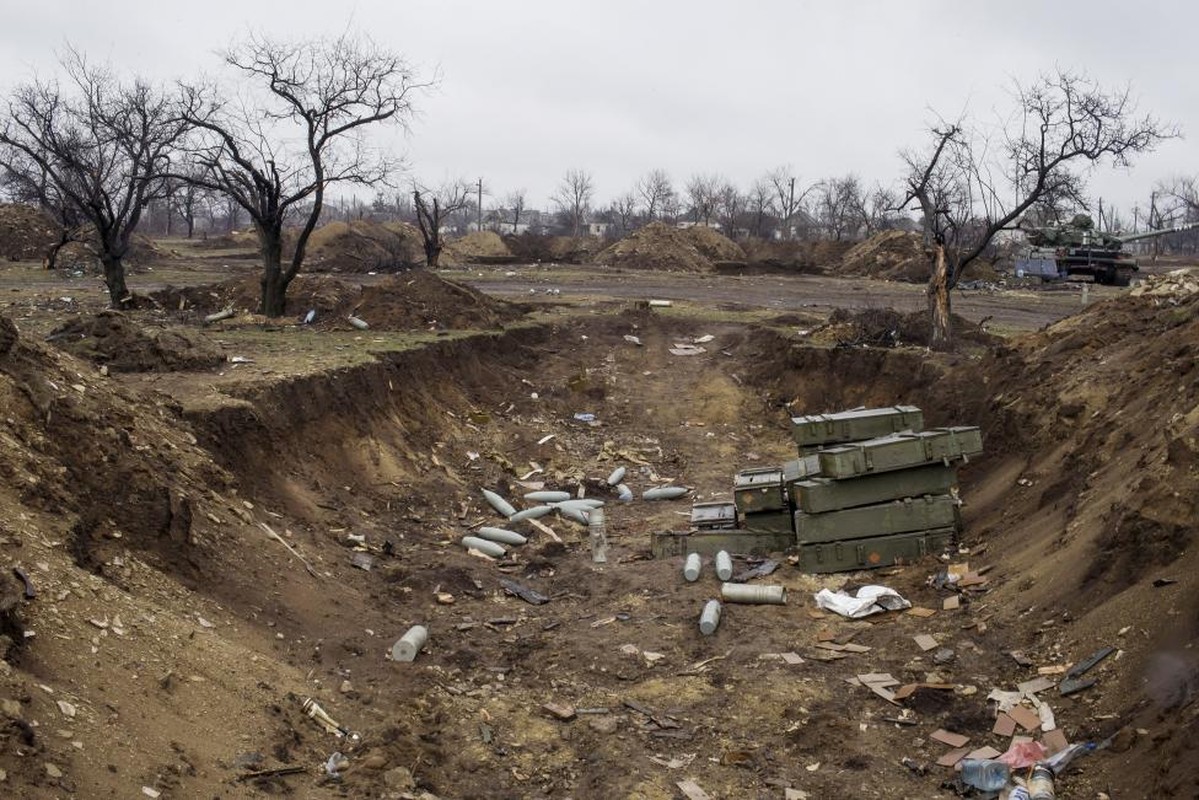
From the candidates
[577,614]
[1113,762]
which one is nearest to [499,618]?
[577,614]

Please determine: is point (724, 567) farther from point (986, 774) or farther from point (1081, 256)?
point (1081, 256)

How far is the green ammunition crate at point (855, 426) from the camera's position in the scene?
476 inches

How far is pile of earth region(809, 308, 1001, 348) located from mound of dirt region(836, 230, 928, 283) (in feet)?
75.1

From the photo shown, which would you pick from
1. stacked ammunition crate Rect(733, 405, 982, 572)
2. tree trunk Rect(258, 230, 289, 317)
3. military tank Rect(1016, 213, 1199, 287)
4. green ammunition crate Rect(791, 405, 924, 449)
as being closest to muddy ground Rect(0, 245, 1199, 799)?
stacked ammunition crate Rect(733, 405, 982, 572)

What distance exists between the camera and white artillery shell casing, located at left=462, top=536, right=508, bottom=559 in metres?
12.0

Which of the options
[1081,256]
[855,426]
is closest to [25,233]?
[855,426]

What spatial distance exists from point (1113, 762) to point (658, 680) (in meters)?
3.53

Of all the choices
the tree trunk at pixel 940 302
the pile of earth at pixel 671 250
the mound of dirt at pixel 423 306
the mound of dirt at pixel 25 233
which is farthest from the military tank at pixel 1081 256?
the mound of dirt at pixel 25 233

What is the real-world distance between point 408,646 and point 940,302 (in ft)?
40.8

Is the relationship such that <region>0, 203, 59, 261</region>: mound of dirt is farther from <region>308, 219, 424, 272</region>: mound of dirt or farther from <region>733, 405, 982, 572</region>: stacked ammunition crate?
<region>733, 405, 982, 572</region>: stacked ammunition crate

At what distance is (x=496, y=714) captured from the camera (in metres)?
7.80

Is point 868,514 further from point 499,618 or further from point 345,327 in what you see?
point 345,327

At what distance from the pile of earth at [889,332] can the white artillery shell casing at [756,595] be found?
9849 mm

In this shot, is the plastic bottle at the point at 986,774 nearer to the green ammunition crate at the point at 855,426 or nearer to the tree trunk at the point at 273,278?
the green ammunition crate at the point at 855,426
